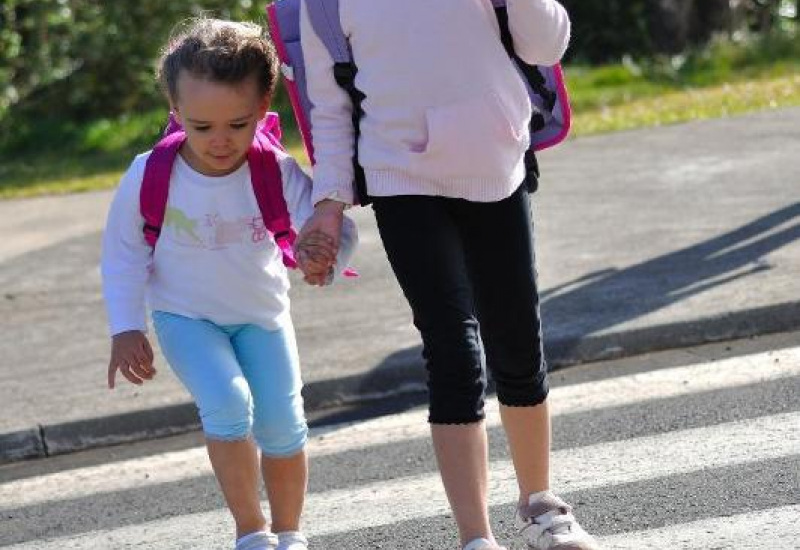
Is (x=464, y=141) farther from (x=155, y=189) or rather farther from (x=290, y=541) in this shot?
(x=290, y=541)

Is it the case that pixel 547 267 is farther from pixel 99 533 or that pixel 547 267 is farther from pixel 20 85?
pixel 20 85

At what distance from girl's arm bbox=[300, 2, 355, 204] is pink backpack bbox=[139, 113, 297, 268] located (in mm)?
221

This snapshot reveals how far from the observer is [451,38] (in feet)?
14.0

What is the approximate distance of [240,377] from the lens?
459 cm

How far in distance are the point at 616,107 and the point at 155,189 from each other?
10.9 m

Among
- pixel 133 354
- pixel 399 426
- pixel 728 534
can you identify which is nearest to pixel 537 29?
pixel 133 354

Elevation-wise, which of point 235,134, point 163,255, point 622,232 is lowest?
point 622,232

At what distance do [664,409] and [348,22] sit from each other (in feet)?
8.28

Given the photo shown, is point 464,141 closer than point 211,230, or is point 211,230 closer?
point 464,141

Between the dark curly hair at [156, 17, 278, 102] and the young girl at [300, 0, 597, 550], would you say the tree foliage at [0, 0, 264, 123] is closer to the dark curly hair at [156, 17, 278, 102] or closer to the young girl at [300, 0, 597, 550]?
the dark curly hair at [156, 17, 278, 102]

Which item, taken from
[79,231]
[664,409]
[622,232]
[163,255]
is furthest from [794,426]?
[79,231]

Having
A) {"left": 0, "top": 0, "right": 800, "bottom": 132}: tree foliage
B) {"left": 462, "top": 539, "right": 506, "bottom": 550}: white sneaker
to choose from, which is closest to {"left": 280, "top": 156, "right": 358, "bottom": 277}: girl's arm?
{"left": 462, "top": 539, "right": 506, "bottom": 550}: white sneaker

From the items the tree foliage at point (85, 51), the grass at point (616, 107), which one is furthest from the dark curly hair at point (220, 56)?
the tree foliage at point (85, 51)

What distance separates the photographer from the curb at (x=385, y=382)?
6973 millimetres
